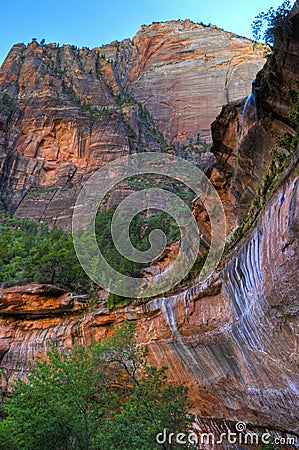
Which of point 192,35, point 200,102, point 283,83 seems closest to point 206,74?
point 200,102

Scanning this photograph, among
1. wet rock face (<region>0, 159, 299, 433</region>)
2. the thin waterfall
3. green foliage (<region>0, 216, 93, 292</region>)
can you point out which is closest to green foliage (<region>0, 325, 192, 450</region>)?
wet rock face (<region>0, 159, 299, 433</region>)

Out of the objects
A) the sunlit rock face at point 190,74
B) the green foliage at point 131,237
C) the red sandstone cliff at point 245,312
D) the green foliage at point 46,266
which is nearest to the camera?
the red sandstone cliff at point 245,312

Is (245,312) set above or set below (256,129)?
below

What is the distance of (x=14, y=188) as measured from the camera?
58.5 meters

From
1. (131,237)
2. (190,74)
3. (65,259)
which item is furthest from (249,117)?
(190,74)

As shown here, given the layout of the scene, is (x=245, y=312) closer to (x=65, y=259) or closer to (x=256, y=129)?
(x=256, y=129)

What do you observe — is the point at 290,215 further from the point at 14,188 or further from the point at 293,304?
the point at 14,188

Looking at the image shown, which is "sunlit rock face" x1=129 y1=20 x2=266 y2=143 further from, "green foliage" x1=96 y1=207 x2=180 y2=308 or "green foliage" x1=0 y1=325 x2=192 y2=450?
"green foliage" x1=0 y1=325 x2=192 y2=450

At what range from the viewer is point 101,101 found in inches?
2923

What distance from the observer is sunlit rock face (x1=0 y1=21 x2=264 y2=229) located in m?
59.4

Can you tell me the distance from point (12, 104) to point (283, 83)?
70.0 meters

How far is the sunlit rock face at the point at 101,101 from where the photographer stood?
59.4 m

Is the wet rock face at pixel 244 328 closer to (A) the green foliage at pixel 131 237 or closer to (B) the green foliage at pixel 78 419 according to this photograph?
(B) the green foliage at pixel 78 419

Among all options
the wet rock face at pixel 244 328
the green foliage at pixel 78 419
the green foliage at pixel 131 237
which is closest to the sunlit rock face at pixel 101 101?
the green foliage at pixel 131 237
